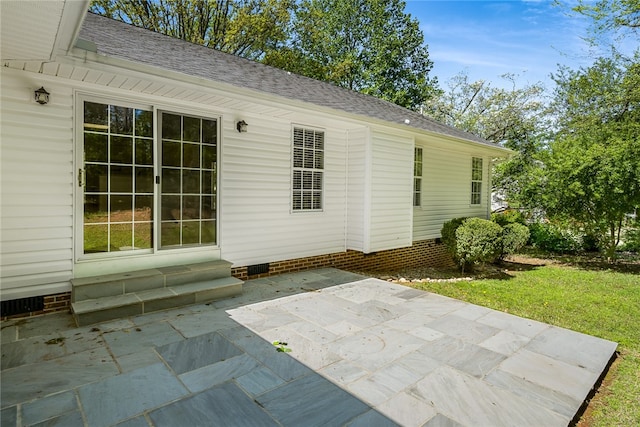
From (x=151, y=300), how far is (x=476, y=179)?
9719 mm

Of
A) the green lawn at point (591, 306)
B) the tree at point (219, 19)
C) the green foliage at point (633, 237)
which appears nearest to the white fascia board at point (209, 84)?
the green lawn at point (591, 306)

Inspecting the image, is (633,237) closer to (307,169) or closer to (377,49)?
(307,169)

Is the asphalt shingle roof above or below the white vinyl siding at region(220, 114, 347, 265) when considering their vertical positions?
above

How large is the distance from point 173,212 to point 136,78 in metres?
1.82

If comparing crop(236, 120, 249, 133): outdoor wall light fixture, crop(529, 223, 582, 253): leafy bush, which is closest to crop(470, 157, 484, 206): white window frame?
crop(529, 223, 582, 253): leafy bush

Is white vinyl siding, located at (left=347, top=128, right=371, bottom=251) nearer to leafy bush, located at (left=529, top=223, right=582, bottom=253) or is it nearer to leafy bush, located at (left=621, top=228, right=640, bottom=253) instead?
leafy bush, located at (left=621, top=228, right=640, bottom=253)

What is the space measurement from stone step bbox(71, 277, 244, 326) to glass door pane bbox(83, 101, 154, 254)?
0.70 meters

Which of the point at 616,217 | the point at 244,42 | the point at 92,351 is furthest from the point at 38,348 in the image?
the point at 244,42

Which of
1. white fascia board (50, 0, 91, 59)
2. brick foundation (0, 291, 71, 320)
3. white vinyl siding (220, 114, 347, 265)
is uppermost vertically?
white fascia board (50, 0, 91, 59)

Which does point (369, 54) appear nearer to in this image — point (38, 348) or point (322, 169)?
point (322, 169)

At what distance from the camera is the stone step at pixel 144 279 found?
13.1 ft

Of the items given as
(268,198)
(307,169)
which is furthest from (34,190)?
(307,169)

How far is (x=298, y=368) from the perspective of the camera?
2.94m

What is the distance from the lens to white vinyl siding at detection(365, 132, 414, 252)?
6910 millimetres
